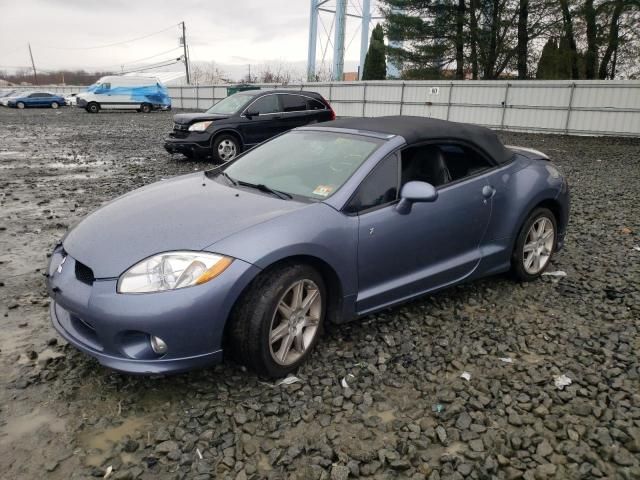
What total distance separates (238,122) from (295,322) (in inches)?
337

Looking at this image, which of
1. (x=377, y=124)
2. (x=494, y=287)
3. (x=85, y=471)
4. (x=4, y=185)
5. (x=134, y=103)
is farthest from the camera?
(x=134, y=103)

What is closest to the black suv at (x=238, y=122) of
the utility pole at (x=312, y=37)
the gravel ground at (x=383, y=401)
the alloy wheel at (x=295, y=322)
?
the gravel ground at (x=383, y=401)

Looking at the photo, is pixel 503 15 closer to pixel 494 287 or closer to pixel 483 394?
pixel 494 287

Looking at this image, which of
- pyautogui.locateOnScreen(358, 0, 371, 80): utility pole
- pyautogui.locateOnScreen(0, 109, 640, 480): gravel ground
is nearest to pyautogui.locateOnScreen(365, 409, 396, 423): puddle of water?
pyautogui.locateOnScreen(0, 109, 640, 480): gravel ground

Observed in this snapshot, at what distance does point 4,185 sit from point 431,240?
8146mm

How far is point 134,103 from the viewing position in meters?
33.8

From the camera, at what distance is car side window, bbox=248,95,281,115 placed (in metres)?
11.1

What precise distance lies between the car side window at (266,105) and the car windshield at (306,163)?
7.24m

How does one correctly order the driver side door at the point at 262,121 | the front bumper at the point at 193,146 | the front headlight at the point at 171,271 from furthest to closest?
1. the driver side door at the point at 262,121
2. the front bumper at the point at 193,146
3. the front headlight at the point at 171,271

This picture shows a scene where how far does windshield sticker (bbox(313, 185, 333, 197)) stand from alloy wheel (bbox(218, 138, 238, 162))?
7793 millimetres

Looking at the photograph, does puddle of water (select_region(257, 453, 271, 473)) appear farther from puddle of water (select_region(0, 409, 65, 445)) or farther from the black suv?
the black suv

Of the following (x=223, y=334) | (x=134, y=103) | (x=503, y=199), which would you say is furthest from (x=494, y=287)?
(x=134, y=103)

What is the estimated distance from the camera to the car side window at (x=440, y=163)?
3547 mm

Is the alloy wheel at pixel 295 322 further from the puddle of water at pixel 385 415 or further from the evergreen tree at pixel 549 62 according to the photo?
the evergreen tree at pixel 549 62
